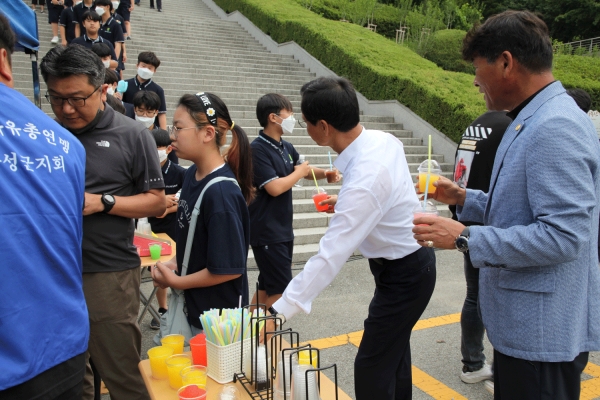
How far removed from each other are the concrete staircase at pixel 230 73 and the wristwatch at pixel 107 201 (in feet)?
14.3

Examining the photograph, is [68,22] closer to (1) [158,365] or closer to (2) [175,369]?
(1) [158,365]

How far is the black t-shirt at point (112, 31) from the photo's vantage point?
29.6ft

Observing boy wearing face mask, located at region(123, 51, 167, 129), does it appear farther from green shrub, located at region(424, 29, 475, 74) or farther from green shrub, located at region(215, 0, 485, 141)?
green shrub, located at region(424, 29, 475, 74)

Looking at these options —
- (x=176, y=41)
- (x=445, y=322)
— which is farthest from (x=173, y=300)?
(x=176, y=41)

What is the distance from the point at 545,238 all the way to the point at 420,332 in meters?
3.21

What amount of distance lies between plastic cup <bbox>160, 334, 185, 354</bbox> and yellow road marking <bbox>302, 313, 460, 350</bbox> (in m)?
2.09

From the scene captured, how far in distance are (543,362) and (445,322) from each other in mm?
3183

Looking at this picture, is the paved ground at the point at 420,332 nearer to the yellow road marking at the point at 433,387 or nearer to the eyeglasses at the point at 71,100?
the yellow road marking at the point at 433,387

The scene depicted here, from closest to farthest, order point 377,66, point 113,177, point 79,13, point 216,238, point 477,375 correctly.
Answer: point 216,238 < point 113,177 < point 477,375 < point 79,13 < point 377,66

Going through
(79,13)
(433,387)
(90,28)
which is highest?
(79,13)

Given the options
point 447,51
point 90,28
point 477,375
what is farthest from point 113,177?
point 447,51

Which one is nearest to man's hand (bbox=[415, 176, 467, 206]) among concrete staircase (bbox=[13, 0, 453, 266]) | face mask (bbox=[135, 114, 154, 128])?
face mask (bbox=[135, 114, 154, 128])

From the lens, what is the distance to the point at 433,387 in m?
3.63

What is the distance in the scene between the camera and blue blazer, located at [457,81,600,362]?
1.59m
